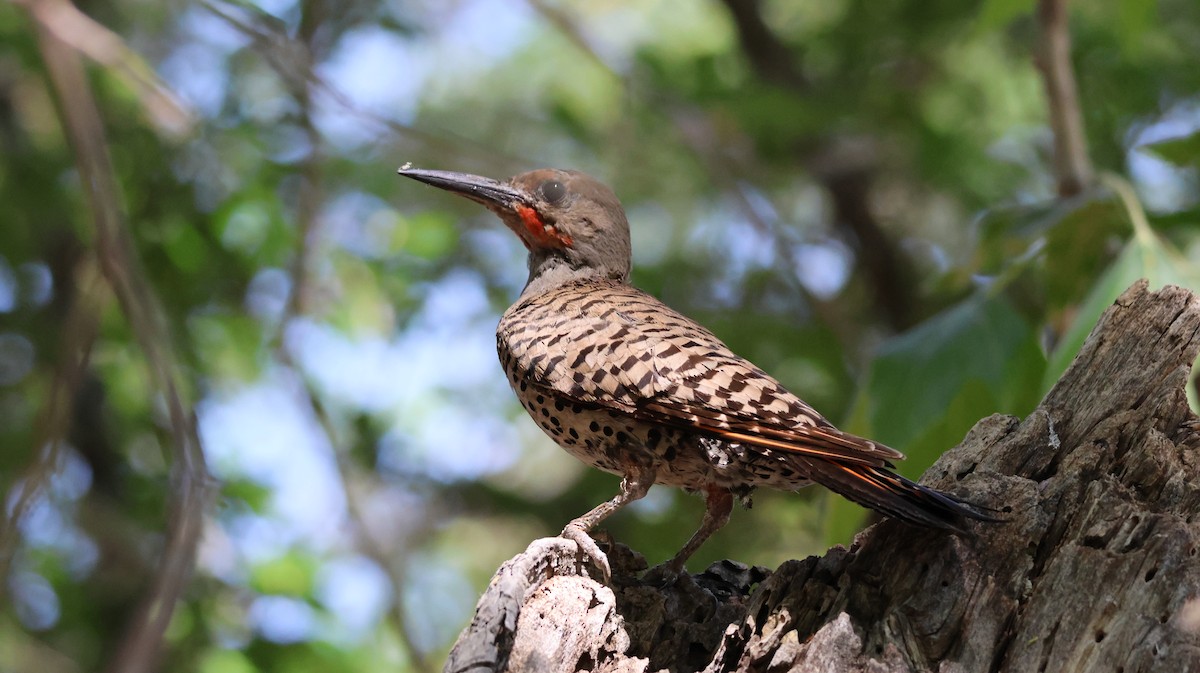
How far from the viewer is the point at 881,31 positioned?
862 cm

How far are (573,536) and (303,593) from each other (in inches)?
140

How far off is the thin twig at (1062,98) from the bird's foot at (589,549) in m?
3.74

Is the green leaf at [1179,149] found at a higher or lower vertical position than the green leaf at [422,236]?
higher

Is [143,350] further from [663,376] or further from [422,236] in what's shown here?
[422,236]

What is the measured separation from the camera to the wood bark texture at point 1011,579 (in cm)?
294

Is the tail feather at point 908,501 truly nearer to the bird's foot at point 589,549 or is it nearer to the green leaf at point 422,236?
the bird's foot at point 589,549

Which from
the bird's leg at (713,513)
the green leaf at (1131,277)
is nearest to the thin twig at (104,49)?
the bird's leg at (713,513)

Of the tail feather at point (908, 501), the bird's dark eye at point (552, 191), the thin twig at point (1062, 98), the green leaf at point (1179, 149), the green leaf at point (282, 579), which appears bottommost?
the green leaf at point (282, 579)

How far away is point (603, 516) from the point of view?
12.3ft

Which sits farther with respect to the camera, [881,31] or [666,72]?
[881,31]

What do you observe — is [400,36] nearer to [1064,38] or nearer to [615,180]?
[615,180]

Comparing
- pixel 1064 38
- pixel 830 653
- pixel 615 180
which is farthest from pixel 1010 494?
pixel 615 180

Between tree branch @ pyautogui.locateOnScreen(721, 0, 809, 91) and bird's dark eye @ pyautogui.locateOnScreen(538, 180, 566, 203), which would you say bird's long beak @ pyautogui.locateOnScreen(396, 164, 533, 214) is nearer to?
bird's dark eye @ pyautogui.locateOnScreen(538, 180, 566, 203)

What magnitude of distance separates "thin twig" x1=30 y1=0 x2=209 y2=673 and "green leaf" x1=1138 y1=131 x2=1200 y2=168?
14.3 ft
